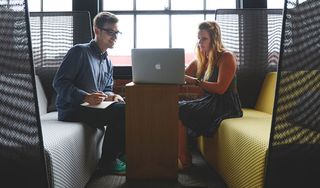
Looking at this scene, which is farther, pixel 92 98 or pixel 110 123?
pixel 110 123

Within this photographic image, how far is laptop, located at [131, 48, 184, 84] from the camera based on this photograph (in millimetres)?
2199

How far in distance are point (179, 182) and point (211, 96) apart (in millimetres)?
660

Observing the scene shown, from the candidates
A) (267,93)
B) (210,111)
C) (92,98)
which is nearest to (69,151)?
(92,98)

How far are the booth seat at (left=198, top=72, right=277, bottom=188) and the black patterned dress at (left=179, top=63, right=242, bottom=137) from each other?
79 mm

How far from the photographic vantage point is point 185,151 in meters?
2.52

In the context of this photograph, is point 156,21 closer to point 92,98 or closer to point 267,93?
point 267,93

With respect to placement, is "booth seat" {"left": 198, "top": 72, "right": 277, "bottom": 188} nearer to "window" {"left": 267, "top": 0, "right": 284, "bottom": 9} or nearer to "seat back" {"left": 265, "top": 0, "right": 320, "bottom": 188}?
"seat back" {"left": 265, "top": 0, "right": 320, "bottom": 188}

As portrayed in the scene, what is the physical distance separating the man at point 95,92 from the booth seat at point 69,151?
0.09 meters

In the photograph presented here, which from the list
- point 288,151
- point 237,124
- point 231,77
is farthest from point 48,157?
point 231,77

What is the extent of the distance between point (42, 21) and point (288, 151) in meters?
2.49

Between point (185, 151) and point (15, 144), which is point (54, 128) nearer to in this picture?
point (15, 144)

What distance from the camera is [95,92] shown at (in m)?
2.35

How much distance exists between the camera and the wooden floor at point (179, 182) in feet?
7.04

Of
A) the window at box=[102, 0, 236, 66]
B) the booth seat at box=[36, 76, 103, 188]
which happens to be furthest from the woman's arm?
the window at box=[102, 0, 236, 66]
